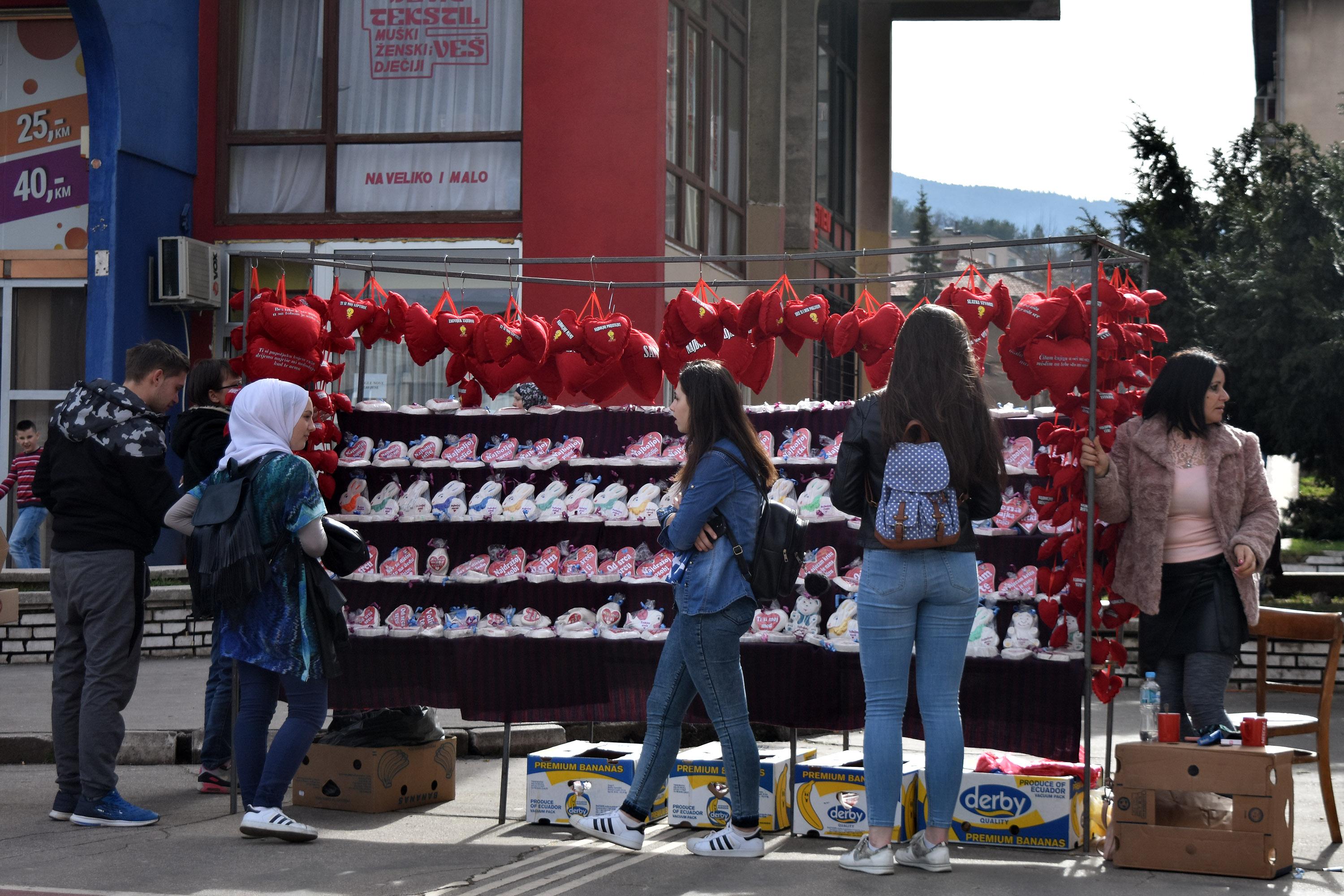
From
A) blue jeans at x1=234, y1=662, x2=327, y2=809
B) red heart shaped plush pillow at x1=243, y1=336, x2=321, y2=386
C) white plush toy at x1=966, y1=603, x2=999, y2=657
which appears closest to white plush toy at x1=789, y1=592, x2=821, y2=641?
white plush toy at x1=966, y1=603, x2=999, y2=657

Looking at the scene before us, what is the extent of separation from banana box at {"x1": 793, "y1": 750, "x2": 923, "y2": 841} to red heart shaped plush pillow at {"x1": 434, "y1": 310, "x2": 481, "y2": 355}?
2.75 meters

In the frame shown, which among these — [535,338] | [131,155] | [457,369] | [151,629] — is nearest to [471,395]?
[457,369]

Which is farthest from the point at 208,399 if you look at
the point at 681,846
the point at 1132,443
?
the point at 1132,443

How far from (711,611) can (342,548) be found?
63.9 inches

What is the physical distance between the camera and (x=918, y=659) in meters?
5.26

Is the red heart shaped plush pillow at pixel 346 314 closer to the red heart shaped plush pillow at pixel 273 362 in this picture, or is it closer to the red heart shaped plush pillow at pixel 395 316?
the red heart shaped plush pillow at pixel 395 316

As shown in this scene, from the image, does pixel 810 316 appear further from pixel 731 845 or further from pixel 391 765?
pixel 391 765

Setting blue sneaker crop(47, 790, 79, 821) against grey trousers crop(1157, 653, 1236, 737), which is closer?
grey trousers crop(1157, 653, 1236, 737)

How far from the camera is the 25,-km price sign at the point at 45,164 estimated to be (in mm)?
14289

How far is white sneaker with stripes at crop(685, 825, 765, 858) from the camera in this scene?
5.62 meters

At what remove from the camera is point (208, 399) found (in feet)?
22.7

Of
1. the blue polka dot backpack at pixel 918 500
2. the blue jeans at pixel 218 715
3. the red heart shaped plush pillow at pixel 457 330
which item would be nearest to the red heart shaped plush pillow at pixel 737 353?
the red heart shaped plush pillow at pixel 457 330

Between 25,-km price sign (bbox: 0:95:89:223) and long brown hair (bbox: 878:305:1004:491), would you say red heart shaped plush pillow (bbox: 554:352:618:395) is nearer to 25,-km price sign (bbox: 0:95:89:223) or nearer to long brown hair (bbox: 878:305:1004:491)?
long brown hair (bbox: 878:305:1004:491)

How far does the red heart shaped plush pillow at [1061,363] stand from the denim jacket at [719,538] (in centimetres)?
142
